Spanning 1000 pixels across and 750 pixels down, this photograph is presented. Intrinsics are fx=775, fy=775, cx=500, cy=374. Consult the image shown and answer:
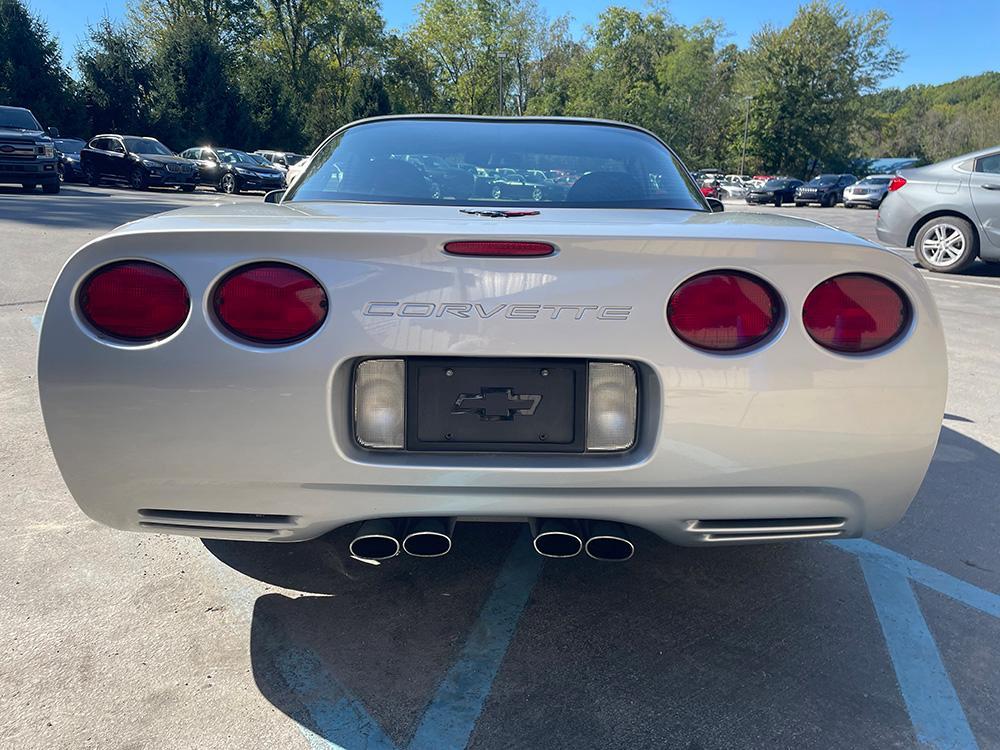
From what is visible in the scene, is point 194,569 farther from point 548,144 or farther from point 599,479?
point 548,144

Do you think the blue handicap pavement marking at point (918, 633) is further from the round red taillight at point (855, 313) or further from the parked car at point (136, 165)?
the parked car at point (136, 165)

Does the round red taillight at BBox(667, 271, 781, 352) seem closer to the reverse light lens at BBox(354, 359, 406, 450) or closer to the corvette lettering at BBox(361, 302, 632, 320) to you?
the corvette lettering at BBox(361, 302, 632, 320)

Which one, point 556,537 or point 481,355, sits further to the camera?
point 556,537

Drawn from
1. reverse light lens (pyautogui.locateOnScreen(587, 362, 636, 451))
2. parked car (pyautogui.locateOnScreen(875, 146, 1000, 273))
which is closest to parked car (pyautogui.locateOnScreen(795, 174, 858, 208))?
parked car (pyautogui.locateOnScreen(875, 146, 1000, 273))

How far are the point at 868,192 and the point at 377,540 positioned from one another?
109 feet

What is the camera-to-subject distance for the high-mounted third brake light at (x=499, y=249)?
171cm

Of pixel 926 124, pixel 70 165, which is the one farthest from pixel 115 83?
pixel 926 124

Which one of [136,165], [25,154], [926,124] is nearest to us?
[25,154]

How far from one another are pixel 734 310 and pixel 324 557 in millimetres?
1633

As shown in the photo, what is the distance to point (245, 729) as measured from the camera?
182 cm

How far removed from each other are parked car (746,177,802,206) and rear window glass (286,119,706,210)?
1311 inches

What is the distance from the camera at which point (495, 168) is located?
2.72 meters

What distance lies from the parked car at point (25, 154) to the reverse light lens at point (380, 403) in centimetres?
1841

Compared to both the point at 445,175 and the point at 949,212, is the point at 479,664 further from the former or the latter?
the point at 949,212
